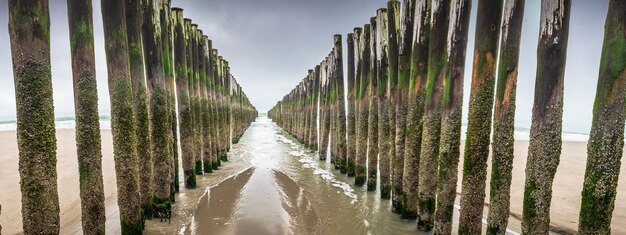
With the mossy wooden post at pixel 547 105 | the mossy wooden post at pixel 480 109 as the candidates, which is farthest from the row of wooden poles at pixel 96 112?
the mossy wooden post at pixel 547 105

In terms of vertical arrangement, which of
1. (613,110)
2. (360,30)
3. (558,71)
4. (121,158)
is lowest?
(121,158)

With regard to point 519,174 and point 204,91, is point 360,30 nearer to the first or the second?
point 204,91

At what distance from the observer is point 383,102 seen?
21.7 feet

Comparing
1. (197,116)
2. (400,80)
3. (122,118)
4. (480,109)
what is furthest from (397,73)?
(197,116)

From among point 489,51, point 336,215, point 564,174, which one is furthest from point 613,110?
point 564,174

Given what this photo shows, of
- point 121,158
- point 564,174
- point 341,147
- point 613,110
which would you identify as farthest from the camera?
point 564,174

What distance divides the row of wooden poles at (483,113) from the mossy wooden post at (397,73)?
0.06 ft

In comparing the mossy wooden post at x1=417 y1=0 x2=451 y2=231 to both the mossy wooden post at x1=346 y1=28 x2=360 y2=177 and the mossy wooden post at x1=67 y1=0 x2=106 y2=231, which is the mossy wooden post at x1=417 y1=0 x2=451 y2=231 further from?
the mossy wooden post at x1=67 y1=0 x2=106 y2=231

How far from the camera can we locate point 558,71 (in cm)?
326

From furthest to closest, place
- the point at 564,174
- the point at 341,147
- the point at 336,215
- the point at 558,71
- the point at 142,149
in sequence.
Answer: the point at 564,174, the point at 341,147, the point at 336,215, the point at 142,149, the point at 558,71

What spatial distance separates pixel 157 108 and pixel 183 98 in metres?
2.27

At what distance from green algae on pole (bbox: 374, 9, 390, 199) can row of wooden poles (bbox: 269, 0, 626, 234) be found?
10 cm

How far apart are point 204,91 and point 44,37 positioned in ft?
24.6

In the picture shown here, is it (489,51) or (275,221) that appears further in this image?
(275,221)
